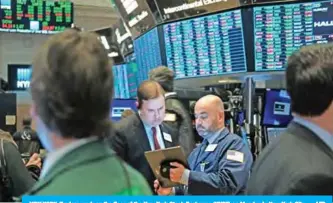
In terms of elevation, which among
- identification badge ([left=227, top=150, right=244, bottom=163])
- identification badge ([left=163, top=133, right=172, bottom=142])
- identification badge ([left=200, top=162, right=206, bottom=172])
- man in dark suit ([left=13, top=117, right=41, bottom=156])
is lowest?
man in dark suit ([left=13, top=117, right=41, bottom=156])

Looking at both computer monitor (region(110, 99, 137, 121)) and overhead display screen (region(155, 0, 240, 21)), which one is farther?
overhead display screen (region(155, 0, 240, 21))

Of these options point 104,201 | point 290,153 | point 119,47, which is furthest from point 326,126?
point 119,47

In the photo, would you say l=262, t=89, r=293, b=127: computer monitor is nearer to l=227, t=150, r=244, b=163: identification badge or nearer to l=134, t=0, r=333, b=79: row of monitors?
l=134, t=0, r=333, b=79: row of monitors

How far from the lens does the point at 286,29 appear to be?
530cm

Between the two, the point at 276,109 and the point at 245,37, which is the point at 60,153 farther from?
the point at 245,37

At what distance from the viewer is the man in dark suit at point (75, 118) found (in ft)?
4.09

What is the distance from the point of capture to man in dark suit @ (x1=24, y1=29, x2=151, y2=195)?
1.25 meters

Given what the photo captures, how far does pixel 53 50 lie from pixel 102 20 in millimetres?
11612

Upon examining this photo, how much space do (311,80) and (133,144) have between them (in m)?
1.86

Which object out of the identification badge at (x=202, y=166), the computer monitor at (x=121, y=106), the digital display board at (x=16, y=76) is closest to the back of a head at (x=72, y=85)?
the identification badge at (x=202, y=166)

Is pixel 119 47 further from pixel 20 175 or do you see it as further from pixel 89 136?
pixel 89 136

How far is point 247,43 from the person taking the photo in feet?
17.8

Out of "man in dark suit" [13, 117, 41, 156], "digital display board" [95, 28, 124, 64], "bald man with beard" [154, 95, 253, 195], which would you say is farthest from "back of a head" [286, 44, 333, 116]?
"digital display board" [95, 28, 124, 64]

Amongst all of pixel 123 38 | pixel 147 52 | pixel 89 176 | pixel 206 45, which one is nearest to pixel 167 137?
pixel 206 45
